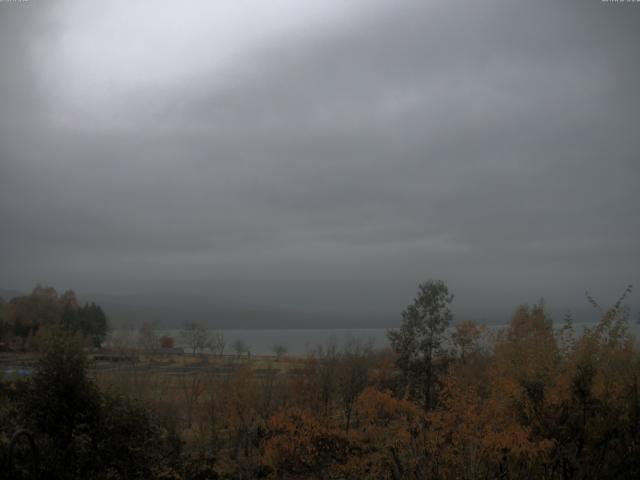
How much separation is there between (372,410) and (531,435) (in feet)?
34.2

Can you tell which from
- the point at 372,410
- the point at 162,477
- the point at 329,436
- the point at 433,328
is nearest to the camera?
the point at 162,477

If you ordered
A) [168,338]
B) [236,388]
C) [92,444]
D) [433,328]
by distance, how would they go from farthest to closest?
[168,338], [433,328], [236,388], [92,444]

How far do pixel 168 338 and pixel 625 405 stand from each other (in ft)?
433

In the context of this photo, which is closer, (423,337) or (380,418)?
(380,418)

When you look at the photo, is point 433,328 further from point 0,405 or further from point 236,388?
point 0,405

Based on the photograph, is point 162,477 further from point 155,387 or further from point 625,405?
point 155,387

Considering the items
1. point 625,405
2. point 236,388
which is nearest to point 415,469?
point 625,405

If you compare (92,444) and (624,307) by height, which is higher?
(624,307)

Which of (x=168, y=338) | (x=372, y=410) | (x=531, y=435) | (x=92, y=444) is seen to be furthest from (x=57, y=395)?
(x=168, y=338)

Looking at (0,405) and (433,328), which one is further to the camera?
(433,328)

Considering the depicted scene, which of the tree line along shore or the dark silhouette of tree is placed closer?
the tree line along shore

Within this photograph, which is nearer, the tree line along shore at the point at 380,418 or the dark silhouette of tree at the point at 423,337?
the tree line along shore at the point at 380,418

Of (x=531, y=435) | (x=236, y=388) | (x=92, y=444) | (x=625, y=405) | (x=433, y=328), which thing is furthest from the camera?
(x=433, y=328)

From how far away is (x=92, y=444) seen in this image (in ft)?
46.0
